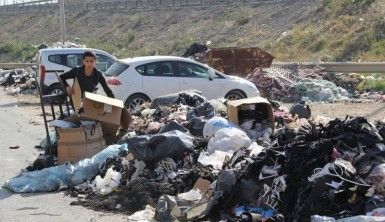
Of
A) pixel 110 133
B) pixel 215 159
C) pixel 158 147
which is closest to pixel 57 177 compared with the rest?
pixel 158 147

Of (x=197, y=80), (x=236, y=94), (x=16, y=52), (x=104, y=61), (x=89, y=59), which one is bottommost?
(x=236, y=94)

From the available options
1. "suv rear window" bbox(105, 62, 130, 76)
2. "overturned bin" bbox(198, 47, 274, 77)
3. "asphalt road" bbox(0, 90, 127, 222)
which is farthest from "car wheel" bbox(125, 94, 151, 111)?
"overturned bin" bbox(198, 47, 274, 77)

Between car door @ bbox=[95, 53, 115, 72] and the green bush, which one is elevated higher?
the green bush

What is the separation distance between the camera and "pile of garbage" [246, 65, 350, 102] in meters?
20.9

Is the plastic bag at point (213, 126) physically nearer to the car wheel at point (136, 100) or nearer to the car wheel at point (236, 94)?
the car wheel at point (136, 100)

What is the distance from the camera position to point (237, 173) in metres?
7.80

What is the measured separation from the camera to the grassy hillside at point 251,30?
33344mm

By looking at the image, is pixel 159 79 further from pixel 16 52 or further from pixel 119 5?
pixel 119 5

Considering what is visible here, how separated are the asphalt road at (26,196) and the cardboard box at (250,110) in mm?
2882

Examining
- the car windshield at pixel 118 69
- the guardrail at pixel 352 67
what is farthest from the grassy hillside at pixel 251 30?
the car windshield at pixel 118 69

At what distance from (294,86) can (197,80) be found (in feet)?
14.9

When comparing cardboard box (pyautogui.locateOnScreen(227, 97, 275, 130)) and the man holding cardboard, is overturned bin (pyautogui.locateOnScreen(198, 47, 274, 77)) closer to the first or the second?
the man holding cardboard

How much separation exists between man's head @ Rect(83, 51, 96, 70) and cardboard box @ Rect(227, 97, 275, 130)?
224 cm

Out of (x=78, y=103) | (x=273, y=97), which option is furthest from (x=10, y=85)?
(x=78, y=103)
